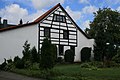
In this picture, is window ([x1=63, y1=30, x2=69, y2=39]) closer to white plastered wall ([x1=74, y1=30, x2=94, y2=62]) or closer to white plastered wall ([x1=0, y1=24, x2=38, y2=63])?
white plastered wall ([x1=74, y1=30, x2=94, y2=62])

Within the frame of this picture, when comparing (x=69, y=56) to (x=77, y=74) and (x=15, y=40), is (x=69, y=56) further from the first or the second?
(x=77, y=74)

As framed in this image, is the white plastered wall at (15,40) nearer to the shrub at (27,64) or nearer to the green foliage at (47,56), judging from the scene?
the shrub at (27,64)

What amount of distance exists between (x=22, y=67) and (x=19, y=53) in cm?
848

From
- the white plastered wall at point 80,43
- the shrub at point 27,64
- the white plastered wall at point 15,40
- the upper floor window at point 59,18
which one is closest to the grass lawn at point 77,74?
the shrub at point 27,64

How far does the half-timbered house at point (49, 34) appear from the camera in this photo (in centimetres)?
3139

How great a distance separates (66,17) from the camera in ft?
125

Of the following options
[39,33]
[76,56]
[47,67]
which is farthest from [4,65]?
[76,56]

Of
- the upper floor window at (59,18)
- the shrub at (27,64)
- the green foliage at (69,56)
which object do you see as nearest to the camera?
the shrub at (27,64)

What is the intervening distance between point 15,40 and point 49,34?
5972 mm

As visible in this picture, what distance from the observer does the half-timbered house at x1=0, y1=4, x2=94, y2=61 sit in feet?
103

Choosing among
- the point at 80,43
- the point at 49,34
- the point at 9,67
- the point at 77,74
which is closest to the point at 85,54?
the point at 80,43

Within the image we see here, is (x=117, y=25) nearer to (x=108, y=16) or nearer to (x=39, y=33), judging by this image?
(x=108, y=16)

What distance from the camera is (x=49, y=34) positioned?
36.3 m

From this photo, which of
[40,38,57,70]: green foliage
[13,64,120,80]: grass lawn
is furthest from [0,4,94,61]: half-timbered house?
[40,38,57,70]: green foliage
